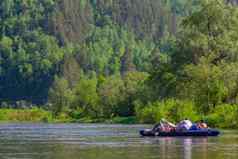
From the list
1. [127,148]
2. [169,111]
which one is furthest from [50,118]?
[127,148]

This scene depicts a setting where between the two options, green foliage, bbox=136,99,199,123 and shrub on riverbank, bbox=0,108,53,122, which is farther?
shrub on riverbank, bbox=0,108,53,122

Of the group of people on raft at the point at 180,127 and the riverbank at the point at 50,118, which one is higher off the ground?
the group of people on raft at the point at 180,127

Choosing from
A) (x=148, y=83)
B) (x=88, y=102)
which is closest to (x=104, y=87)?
(x=88, y=102)

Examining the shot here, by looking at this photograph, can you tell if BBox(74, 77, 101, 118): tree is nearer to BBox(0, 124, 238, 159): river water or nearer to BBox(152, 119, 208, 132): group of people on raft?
BBox(152, 119, 208, 132): group of people on raft

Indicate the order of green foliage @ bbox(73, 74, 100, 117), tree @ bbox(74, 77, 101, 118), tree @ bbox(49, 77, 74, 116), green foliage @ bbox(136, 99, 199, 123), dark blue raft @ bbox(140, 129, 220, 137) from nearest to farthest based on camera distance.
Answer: dark blue raft @ bbox(140, 129, 220, 137) → green foliage @ bbox(136, 99, 199, 123) → tree @ bbox(74, 77, 101, 118) → green foliage @ bbox(73, 74, 100, 117) → tree @ bbox(49, 77, 74, 116)

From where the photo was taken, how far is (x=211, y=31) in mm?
109312

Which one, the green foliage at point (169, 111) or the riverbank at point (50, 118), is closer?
the green foliage at point (169, 111)

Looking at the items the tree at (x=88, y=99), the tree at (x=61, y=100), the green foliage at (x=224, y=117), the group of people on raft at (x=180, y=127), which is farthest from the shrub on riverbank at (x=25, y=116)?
the group of people on raft at (x=180, y=127)

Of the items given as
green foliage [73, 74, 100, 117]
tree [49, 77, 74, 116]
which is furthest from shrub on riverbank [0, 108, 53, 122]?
green foliage [73, 74, 100, 117]

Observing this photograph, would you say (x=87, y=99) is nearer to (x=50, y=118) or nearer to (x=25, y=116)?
(x=50, y=118)

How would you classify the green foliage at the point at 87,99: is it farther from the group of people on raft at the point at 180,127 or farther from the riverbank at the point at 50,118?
the group of people on raft at the point at 180,127

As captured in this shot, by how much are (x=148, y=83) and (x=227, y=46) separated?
15435mm

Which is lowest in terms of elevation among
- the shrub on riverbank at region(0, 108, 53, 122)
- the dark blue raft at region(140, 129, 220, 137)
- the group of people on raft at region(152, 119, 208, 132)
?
the shrub on riverbank at region(0, 108, 53, 122)

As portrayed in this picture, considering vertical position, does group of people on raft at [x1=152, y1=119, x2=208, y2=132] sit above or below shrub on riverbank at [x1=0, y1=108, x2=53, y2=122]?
above
